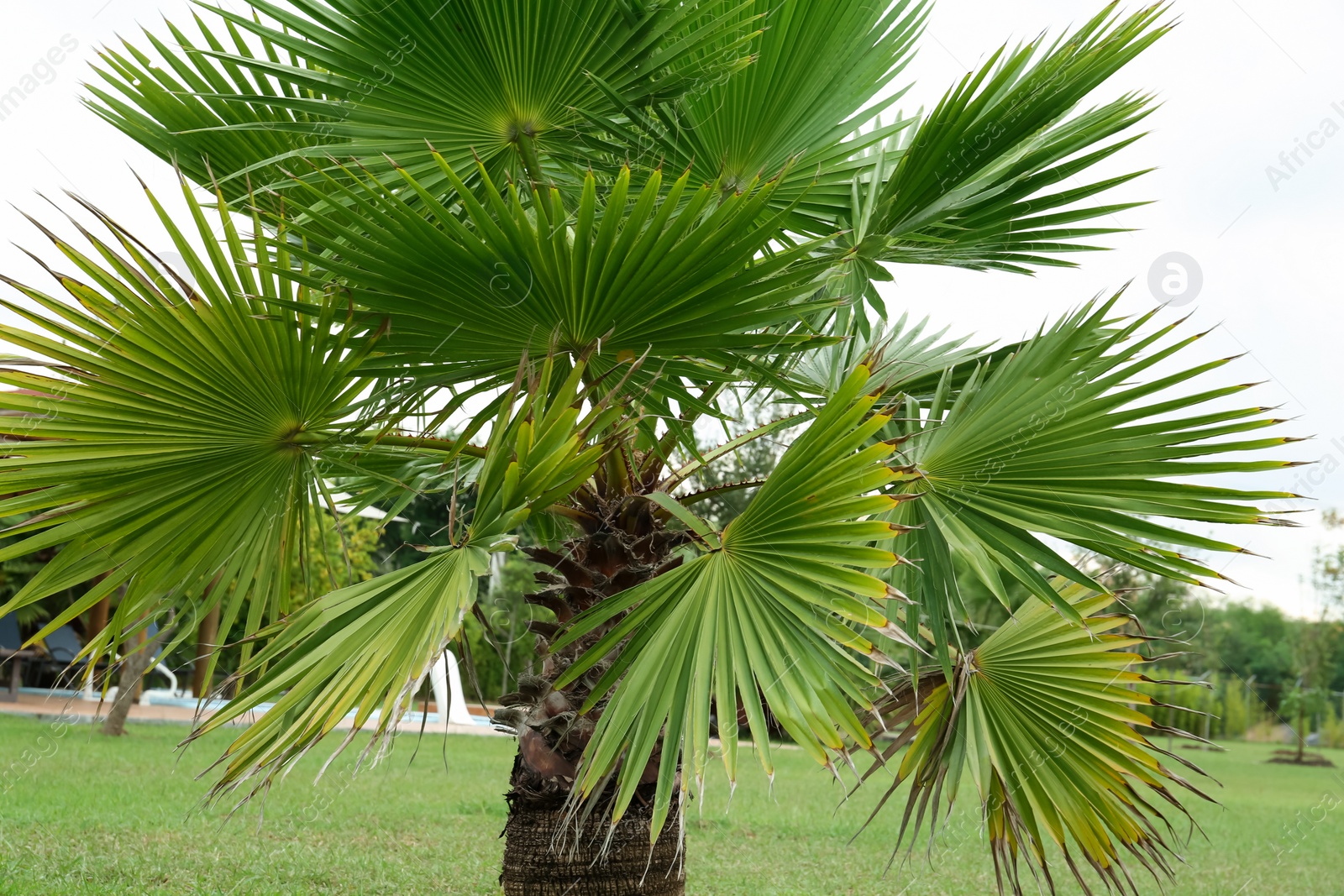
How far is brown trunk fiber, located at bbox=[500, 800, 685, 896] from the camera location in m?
3.31

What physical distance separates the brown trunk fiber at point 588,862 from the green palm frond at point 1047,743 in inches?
34.4

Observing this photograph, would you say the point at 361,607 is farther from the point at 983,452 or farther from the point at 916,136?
the point at 916,136

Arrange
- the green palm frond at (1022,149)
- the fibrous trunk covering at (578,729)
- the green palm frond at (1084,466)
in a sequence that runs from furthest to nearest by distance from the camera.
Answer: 1. the fibrous trunk covering at (578,729)
2. the green palm frond at (1022,149)
3. the green palm frond at (1084,466)

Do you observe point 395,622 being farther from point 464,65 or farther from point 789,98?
point 789,98

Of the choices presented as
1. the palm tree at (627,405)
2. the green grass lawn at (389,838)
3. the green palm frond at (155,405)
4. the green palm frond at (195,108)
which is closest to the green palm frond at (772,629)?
the palm tree at (627,405)

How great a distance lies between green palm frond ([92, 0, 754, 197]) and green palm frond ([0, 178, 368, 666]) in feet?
1.44

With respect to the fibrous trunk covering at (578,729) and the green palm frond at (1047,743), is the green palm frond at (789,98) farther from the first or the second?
the green palm frond at (1047,743)

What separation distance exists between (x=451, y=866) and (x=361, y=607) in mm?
4223

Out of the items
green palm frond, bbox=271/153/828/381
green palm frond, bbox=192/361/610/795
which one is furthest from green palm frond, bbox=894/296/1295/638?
green palm frond, bbox=192/361/610/795

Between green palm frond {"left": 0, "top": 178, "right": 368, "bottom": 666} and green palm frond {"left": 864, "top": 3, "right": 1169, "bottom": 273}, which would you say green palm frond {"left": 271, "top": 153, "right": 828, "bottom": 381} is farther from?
green palm frond {"left": 864, "top": 3, "right": 1169, "bottom": 273}

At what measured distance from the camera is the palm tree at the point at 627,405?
2.46 metres

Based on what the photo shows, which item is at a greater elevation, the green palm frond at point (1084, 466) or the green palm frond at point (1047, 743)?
the green palm frond at point (1084, 466)

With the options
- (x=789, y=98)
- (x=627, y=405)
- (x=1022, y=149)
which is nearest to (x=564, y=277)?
(x=627, y=405)

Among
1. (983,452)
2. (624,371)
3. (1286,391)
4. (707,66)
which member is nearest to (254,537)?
(624,371)
